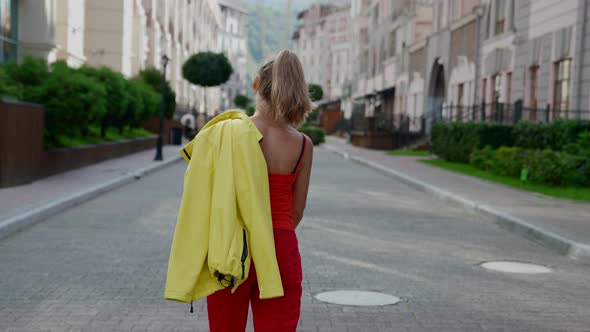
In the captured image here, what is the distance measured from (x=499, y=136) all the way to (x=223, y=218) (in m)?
23.3

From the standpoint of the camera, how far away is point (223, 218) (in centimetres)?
332

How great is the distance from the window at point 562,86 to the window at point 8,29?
53.9 ft

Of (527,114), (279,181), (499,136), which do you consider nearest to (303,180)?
(279,181)

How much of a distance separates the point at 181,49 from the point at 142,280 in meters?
59.6

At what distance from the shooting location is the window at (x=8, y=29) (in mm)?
24748

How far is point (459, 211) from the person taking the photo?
47.3 ft

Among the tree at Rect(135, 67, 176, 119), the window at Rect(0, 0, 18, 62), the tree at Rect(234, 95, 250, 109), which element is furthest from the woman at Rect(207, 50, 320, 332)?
the tree at Rect(234, 95, 250, 109)

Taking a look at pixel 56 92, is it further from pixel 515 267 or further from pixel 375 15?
pixel 375 15

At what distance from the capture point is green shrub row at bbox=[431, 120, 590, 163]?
19938 millimetres

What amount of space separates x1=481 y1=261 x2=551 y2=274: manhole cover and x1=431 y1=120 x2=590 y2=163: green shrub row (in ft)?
36.2

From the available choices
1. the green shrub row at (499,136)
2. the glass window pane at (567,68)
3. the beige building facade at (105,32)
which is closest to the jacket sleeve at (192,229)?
the green shrub row at (499,136)

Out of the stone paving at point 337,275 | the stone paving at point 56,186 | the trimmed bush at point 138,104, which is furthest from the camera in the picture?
the trimmed bush at point 138,104

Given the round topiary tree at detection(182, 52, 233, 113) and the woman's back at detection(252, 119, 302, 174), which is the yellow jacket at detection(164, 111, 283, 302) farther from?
the round topiary tree at detection(182, 52, 233, 113)

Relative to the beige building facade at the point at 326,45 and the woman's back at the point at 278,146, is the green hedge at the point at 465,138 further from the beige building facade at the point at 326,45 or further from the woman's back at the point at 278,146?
the beige building facade at the point at 326,45
